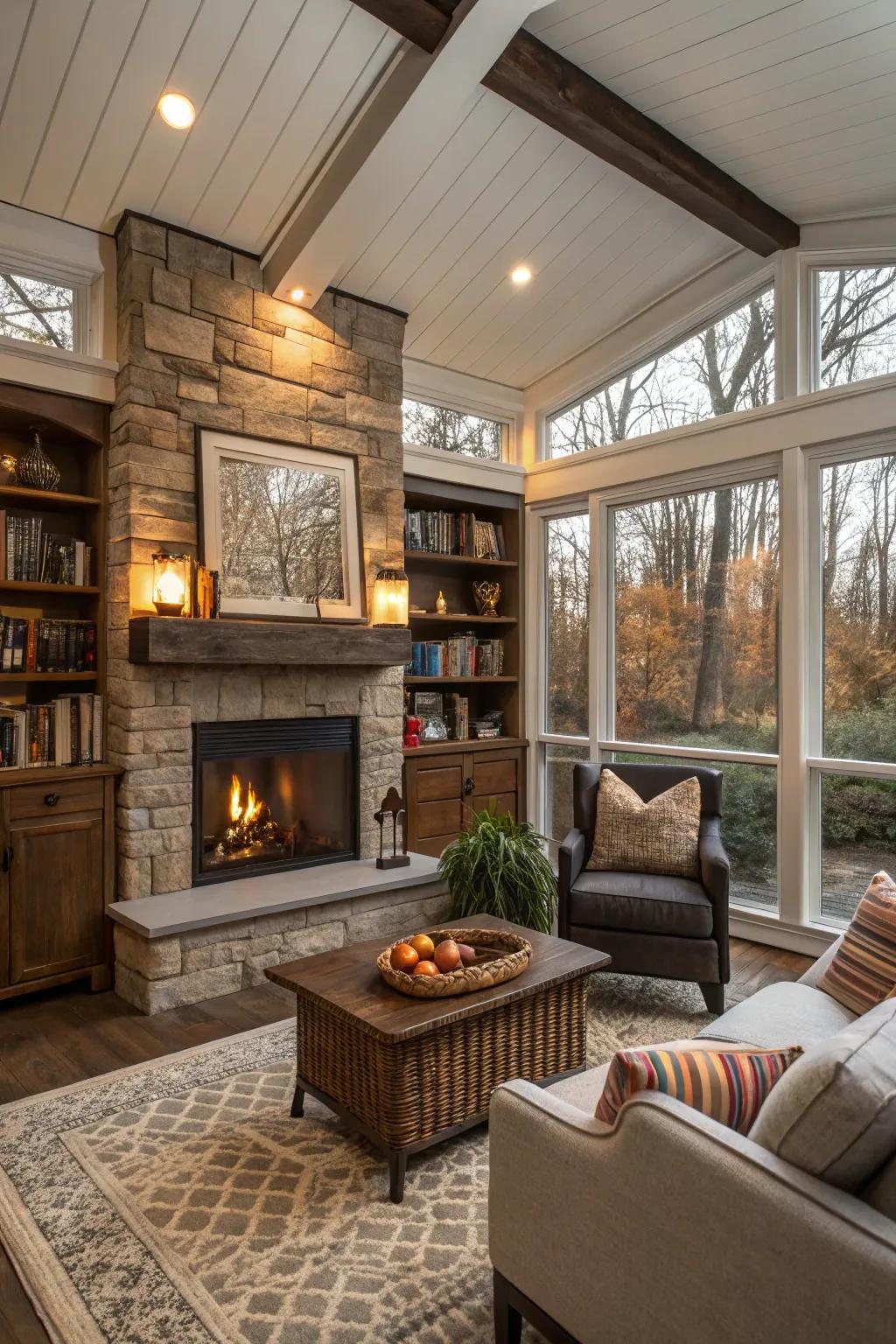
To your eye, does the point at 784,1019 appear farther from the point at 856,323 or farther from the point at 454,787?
the point at 856,323

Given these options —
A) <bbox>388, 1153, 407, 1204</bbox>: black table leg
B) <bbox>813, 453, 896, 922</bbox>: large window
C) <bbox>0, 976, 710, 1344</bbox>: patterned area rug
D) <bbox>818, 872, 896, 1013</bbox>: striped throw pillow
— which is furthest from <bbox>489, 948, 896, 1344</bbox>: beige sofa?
<bbox>813, 453, 896, 922</bbox>: large window

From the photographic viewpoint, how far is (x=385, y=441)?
458cm

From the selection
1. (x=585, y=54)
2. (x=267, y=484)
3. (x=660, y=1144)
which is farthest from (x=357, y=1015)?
(x=585, y=54)

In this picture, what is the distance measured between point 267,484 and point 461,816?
227 centimetres

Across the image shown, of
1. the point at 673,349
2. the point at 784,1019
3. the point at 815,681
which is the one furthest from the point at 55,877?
the point at 673,349

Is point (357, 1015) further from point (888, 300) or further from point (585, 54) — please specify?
point (888, 300)

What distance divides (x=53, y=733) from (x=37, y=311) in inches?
70.7

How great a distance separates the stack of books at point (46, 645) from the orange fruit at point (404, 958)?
215 centimetres

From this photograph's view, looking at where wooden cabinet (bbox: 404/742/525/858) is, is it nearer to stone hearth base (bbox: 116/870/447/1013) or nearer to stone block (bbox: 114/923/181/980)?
stone hearth base (bbox: 116/870/447/1013)

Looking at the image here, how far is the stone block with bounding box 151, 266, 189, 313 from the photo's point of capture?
3693 mm

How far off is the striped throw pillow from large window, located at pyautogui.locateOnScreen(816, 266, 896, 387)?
8.52 ft

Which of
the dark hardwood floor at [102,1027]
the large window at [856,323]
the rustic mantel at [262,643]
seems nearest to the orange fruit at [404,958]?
the dark hardwood floor at [102,1027]

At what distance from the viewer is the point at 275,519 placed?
13.4ft

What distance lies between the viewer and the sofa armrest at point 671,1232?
114cm
